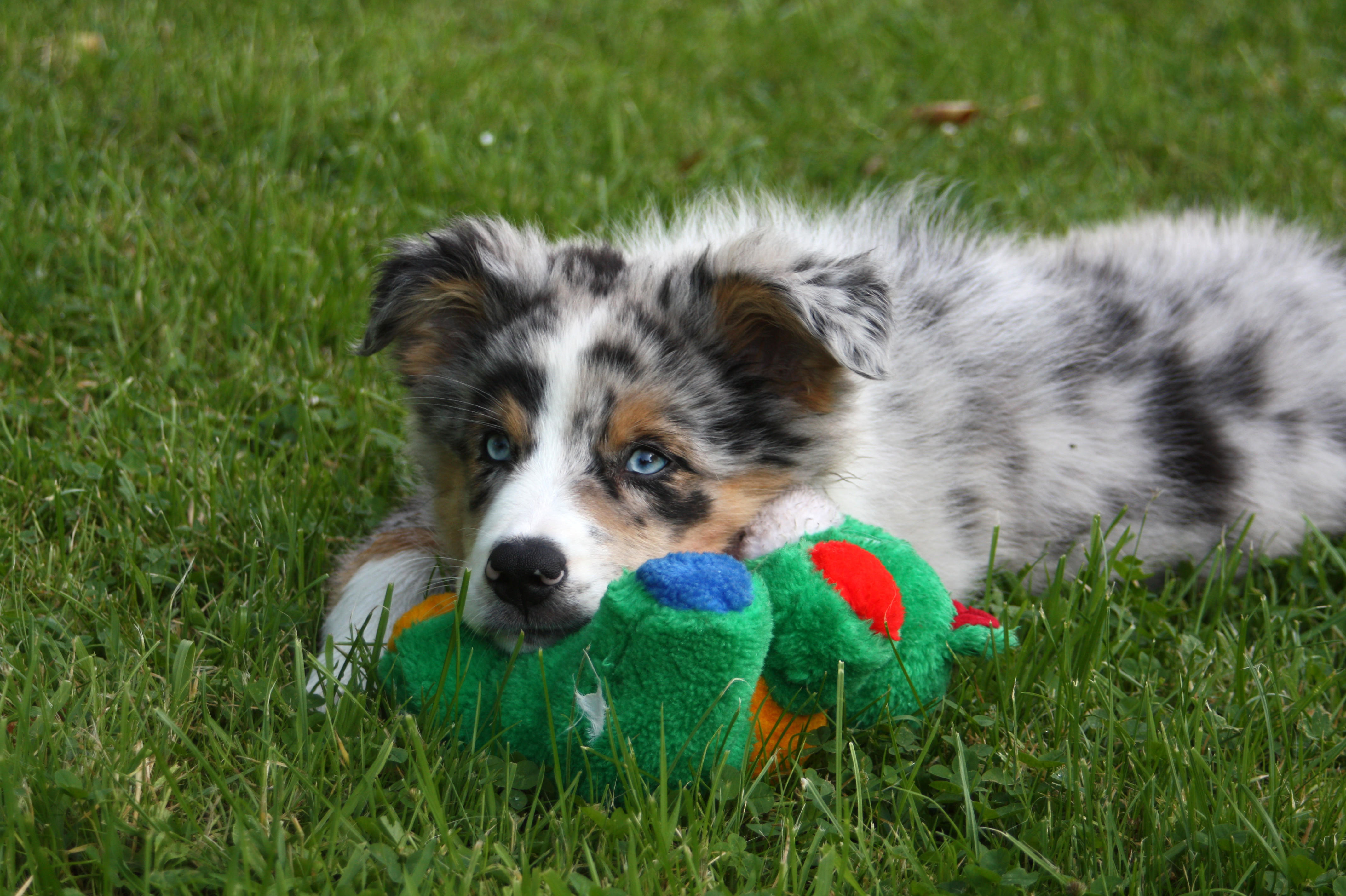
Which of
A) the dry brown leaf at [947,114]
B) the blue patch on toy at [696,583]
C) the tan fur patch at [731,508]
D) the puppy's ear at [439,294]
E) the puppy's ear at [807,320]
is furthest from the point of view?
the dry brown leaf at [947,114]

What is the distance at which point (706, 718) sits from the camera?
7.82ft

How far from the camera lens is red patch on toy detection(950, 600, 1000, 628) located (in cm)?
285

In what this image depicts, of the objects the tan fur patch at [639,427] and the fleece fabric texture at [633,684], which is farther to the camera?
the tan fur patch at [639,427]

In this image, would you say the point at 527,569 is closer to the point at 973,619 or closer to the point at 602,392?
the point at 602,392

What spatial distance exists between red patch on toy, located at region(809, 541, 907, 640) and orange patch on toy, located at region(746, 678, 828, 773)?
0.25 metres

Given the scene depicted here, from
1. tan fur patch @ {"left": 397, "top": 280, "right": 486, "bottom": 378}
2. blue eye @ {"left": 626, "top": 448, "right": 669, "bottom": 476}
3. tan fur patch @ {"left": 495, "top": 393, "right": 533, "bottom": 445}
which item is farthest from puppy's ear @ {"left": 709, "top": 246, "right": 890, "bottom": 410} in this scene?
tan fur patch @ {"left": 397, "top": 280, "right": 486, "bottom": 378}

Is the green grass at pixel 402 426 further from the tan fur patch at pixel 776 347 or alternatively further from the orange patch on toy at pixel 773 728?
the tan fur patch at pixel 776 347

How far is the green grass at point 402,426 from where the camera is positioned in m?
2.31

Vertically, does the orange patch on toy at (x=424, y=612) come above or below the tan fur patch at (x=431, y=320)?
below

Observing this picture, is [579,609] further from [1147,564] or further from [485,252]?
[1147,564]

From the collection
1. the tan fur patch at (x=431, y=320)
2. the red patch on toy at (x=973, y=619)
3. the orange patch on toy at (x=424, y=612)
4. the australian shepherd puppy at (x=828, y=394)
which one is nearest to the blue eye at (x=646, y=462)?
the australian shepherd puppy at (x=828, y=394)

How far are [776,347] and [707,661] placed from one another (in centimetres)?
99

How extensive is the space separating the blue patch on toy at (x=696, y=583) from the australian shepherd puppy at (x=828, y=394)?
0.84 feet

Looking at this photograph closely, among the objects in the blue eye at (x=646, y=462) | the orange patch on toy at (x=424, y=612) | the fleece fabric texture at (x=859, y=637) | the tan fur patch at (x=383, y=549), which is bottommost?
the tan fur patch at (x=383, y=549)
